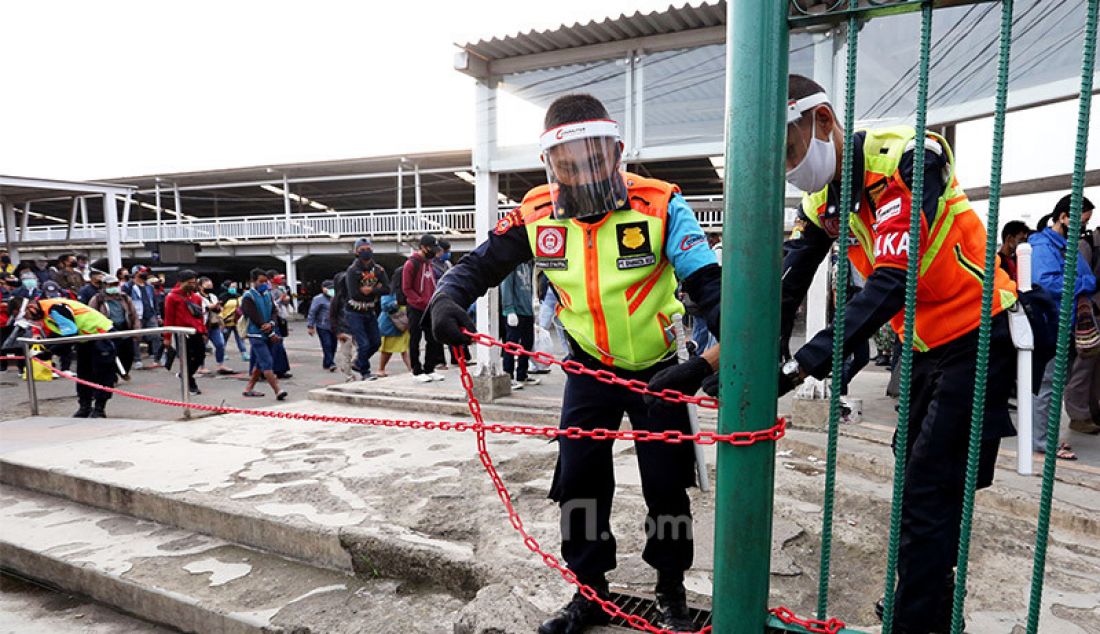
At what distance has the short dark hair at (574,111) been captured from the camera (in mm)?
2074

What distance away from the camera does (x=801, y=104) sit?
1.68 m

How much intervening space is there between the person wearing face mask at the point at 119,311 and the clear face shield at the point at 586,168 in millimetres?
9088

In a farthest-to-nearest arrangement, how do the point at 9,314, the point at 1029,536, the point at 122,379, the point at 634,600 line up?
1. the point at 9,314
2. the point at 122,379
3. the point at 1029,536
4. the point at 634,600

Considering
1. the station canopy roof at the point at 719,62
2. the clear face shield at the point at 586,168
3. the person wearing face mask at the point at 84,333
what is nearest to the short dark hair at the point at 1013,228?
the station canopy roof at the point at 719,62

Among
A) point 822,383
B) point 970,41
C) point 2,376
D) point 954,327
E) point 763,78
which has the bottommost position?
point 2,376

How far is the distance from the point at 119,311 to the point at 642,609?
1006 cm

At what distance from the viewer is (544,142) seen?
209 cm

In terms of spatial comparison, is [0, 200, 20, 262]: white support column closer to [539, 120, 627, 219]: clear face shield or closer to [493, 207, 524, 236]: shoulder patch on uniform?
[493, 207, 524, 236]: shoulder patch on uniform

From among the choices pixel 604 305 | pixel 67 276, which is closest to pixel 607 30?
pixel 604 305

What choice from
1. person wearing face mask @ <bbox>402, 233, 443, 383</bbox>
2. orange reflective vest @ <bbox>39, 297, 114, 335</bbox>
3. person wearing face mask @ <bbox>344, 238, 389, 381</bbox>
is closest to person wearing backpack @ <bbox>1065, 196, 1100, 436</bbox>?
person wearing face mask @ <bbox>402, 233, 443, 383</bbox>

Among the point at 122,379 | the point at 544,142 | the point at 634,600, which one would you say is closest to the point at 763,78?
the point at 544,142

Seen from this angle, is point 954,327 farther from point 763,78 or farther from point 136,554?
point 136,554

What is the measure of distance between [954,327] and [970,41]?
314cm

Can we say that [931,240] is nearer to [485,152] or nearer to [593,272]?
[593,272]
